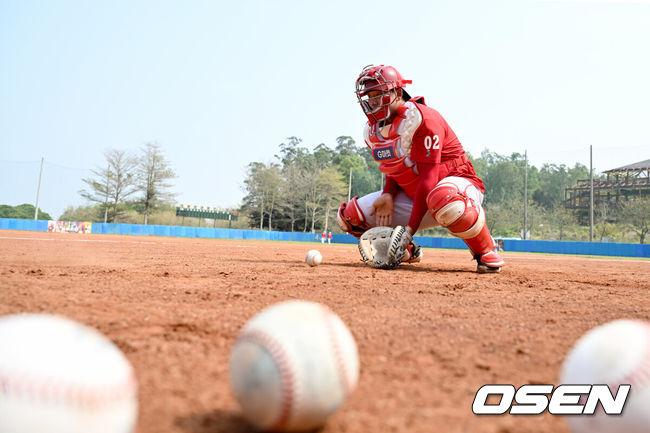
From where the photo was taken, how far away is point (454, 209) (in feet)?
16.9

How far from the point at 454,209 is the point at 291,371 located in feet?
13.7

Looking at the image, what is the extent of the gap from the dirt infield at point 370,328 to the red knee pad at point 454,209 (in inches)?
26.9

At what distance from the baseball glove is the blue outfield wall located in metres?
21.0

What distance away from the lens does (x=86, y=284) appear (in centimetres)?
385

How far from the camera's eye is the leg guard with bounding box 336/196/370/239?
6520 mm

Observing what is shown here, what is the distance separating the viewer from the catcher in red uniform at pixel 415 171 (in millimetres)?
5312

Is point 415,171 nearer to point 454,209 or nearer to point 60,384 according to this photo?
point 454,209

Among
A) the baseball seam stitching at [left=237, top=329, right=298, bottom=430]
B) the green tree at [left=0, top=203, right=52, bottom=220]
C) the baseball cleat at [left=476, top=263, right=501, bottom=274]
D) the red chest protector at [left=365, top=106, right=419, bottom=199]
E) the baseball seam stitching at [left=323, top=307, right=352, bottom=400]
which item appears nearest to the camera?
the baseball seam stitching at [left=237, top=329, right=298, bottom=430]

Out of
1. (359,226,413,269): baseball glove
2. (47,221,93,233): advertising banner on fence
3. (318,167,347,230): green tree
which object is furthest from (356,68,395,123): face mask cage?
(318,167,347,230): green tree

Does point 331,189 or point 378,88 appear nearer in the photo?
point 378,88

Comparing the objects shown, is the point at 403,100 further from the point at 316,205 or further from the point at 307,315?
the point at 316,205

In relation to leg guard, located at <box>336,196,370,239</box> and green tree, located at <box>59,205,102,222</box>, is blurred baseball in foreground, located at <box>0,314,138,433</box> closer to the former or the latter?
leg guard, located at <box>336,196,370,239</box>

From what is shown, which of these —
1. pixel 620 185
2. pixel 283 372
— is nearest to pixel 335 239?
pixel 620 185

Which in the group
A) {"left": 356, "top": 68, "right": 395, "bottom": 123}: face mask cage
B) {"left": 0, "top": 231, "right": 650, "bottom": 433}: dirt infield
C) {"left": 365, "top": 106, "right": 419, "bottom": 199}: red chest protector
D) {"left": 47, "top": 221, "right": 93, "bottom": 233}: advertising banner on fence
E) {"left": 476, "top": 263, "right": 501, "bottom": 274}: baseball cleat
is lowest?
{"left": 0, "top": 231, "right": 650, "bottom": 433}: dirt infield
